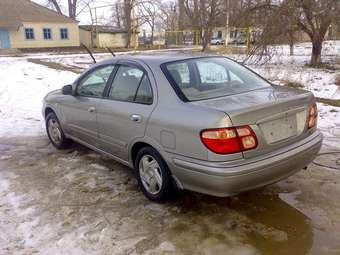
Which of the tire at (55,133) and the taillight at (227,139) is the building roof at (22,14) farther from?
the taillight at (227,139)

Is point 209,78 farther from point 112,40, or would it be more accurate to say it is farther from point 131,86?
point 112,40

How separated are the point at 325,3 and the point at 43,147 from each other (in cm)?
1393

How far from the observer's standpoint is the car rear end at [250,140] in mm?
3137

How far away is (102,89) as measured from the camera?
4.62m

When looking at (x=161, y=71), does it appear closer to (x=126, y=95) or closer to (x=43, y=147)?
(x=126, y=95)

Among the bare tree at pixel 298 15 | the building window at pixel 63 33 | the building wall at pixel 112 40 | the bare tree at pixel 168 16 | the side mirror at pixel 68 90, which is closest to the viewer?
the side mirror at pixel 68 90

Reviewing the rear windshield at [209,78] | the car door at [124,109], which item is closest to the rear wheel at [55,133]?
the car door at [124,109]

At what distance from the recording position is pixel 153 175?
3922 millimetres

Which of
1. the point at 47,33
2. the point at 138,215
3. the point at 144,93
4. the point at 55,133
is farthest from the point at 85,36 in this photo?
the point at 138,215

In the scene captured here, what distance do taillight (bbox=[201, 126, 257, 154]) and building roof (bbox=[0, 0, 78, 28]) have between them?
131ft

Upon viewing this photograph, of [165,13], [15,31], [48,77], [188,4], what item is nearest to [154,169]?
[48,77]

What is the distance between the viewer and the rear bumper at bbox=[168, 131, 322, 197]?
3.13m

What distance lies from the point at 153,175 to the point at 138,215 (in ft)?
1.50

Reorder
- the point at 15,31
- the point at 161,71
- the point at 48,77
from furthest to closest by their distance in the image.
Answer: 1. the point at 15,31
2. the point at 48,77
3. the point at 161,71
